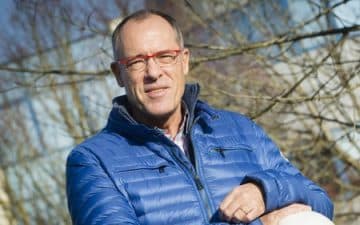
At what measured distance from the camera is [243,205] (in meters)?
2.35

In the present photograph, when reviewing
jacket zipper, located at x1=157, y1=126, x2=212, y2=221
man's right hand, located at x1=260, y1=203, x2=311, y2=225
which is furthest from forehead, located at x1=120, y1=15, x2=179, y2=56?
man's right hand, located at x1=260, y1=203, x2=311, y2=225

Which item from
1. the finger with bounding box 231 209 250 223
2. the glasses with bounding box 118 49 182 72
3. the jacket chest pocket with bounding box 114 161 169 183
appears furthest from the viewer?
the glasses with bounding box 118 49 182 72

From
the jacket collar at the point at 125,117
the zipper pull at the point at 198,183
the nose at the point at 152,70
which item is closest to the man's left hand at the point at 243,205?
the zipper pull at the point at 198,183

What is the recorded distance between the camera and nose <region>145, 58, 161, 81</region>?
2641 mm

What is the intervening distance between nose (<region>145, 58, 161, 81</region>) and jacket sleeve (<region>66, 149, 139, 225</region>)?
341mm

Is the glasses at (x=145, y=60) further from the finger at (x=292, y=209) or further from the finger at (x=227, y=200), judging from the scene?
the finger at (x=292, y=209)

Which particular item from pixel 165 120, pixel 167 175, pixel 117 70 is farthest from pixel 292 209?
pixel 117 70

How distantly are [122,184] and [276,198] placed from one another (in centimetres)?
49

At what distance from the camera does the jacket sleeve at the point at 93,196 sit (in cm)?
235

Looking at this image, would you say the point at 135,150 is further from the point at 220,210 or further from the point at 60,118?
the point at 60,118

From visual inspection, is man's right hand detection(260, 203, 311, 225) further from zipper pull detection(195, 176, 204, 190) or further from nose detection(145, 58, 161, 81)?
nose detection(145, 58, 161, 81)

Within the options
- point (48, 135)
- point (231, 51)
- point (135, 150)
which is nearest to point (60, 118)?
point (48, 135)

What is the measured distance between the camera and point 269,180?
244cm

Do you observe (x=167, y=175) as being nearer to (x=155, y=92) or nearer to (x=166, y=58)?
(x=155, y=92)
